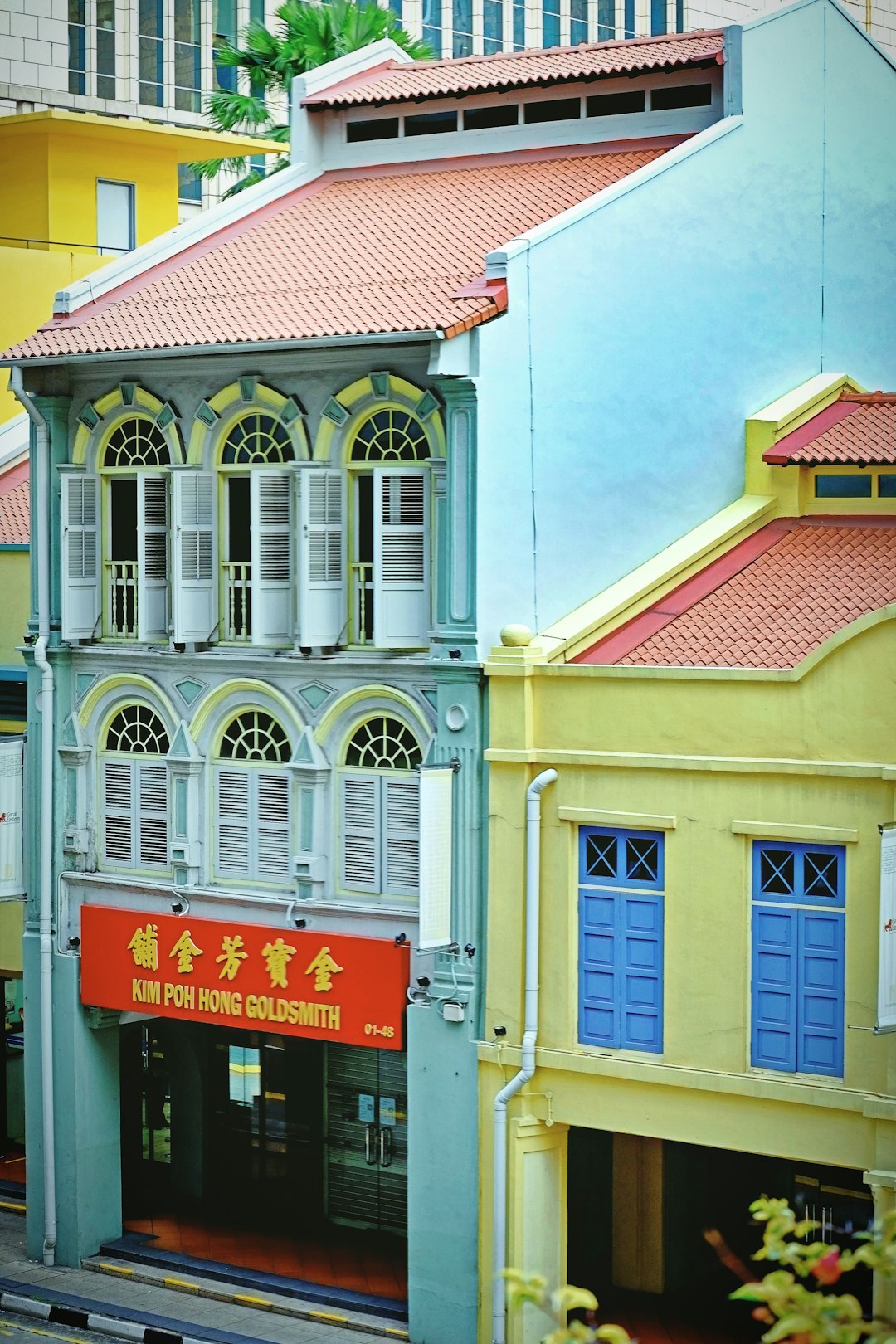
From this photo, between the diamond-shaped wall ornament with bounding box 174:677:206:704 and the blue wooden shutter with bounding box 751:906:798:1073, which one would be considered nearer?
the blue wooden shutter with bounding box 751:906:798:1073

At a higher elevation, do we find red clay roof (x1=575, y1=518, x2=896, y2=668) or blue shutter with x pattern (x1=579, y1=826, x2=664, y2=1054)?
red clay roof (x1=575, y1=518, x2=896, y2=668)

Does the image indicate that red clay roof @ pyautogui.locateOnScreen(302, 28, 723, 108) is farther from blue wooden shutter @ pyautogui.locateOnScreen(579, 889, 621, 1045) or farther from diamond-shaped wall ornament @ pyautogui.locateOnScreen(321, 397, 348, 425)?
blue wooden shutter @ pyautogui.locateOnScreen(579, 889, 621, 1045)

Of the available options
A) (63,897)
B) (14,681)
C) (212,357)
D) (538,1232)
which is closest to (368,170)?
(212,357)

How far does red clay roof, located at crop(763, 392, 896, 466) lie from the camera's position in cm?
2203

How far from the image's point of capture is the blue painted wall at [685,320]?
21062 millimetres

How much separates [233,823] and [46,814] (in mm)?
2505

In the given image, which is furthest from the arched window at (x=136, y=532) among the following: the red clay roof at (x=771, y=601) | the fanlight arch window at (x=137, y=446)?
the red clay roof at (x=771, y=601)

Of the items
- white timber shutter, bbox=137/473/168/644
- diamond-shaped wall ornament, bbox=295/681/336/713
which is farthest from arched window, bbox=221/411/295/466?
diamond-shaped wall ornament, bbox=295/681/336/713

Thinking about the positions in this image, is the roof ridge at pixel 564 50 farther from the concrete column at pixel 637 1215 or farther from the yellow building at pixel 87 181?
the concrete column at pixel 637 1215

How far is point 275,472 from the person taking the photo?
22234mm

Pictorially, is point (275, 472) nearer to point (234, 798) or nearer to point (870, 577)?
point (234, 798)

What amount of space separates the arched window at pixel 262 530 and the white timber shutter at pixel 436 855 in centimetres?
266

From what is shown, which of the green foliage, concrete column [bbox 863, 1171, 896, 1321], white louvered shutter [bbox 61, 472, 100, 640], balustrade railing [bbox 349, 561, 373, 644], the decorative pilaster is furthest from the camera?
white louvered shutter [bbox 61, 472, 100, 640]

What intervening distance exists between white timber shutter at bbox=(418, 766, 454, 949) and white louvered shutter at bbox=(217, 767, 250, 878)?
2888mm
